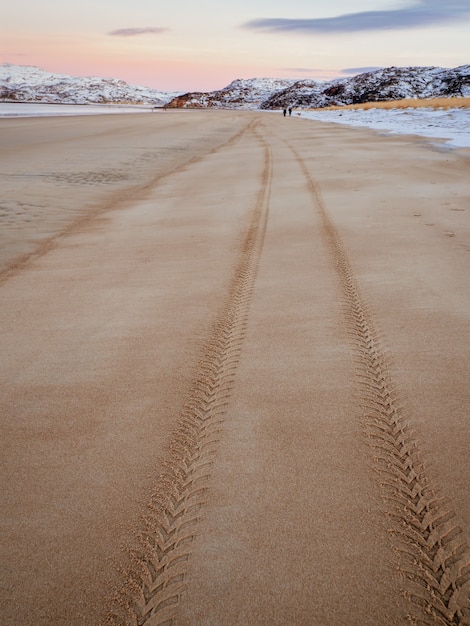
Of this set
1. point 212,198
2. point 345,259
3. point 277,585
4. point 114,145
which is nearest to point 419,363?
point 277,585

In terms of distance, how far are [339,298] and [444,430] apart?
2.08 metres

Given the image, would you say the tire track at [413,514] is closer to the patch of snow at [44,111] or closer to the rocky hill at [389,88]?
the patch of snow at [44,111]

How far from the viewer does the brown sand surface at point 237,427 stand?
2.01 metres

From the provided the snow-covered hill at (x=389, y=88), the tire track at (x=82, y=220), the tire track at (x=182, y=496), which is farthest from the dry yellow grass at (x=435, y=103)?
the snow-covered hill at (x=389, y=88)

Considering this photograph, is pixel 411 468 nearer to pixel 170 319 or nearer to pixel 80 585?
pixel 80 585

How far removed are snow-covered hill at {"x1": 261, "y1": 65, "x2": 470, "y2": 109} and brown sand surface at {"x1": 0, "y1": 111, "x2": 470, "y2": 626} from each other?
431 ft

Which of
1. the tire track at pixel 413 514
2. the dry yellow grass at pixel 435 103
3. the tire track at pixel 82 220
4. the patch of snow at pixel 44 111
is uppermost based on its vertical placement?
the patch of snow at pixel 44 111

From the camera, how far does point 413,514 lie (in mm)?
2320

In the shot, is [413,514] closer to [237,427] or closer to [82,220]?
[237,427]

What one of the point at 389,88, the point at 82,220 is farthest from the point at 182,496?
the point at 389,88

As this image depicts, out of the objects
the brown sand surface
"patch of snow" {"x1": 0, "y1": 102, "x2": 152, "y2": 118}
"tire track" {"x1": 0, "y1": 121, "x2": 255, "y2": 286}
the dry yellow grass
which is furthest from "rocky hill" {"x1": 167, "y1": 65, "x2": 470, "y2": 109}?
the brown sand surface

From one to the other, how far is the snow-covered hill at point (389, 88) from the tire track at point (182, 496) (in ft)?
438

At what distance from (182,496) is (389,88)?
16410 centimetres

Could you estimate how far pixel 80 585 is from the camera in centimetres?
203
